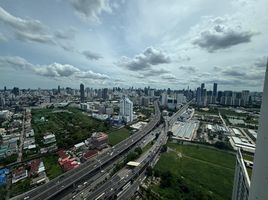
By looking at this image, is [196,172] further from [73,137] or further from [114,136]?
[73,137]

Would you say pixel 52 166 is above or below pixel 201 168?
below

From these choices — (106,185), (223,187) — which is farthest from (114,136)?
(223,187)

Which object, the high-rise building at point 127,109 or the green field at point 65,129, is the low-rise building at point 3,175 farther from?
the high-rise building at point 127,109

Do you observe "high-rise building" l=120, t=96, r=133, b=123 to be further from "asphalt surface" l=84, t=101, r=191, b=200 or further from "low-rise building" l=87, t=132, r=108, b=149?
"asphalt surface" l=84, t=101, r=191, b=200

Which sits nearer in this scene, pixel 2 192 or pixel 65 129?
pixel 2 192

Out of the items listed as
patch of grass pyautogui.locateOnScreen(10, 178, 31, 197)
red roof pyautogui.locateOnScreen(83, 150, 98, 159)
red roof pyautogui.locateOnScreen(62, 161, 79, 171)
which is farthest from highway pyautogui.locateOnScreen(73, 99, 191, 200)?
red roof pyautogui.locateOnScreen(83, 150, 98, 159)

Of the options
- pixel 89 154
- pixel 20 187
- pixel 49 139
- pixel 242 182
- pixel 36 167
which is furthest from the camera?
pixel 49 139

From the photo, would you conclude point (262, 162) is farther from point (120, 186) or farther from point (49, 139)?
point (49, 139)

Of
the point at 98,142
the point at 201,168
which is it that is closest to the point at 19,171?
the point at 98,142
